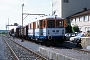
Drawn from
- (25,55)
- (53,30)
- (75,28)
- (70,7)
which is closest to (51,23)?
(53,30)

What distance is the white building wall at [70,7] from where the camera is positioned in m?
68.7

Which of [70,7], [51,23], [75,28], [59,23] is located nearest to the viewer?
[51,23]

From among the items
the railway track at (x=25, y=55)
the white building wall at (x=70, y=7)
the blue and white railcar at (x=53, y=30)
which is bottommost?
the railway track at (x=25, y=55)

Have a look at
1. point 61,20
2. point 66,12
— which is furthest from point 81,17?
point 61,20

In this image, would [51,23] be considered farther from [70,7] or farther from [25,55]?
[70,7]

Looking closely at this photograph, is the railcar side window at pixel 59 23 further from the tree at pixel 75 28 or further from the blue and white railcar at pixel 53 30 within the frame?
the tree at pixel 75 28

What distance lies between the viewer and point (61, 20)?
1010 inches

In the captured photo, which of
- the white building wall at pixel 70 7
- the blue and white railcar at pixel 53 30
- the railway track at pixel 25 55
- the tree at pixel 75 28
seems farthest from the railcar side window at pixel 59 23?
the white building wall at pixel 70 7

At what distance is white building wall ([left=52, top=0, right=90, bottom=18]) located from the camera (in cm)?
6869

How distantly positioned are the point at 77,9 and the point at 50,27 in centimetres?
4722

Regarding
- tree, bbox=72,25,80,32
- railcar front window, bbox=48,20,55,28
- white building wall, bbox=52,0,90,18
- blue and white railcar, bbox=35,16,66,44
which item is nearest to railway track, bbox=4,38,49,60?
blue and white railcar, bbox=35,16,66,44

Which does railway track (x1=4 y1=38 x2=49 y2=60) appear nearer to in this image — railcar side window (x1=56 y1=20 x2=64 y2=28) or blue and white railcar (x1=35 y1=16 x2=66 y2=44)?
A: blue and white railcar (x1=35 y1=16 x2=66 y2=44)

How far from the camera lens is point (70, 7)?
69.6 meters

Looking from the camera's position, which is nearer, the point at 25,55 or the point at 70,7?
the point at 25,55
